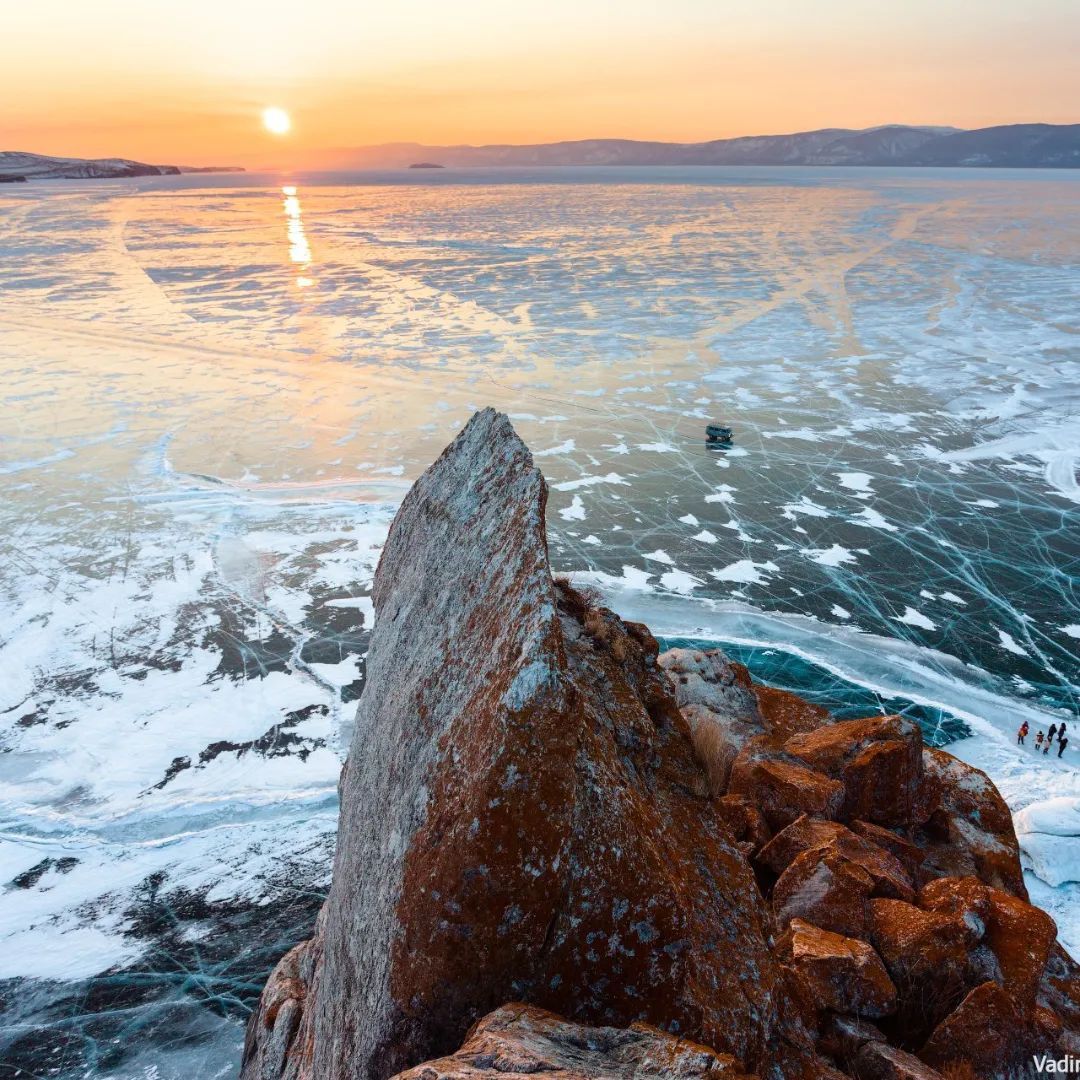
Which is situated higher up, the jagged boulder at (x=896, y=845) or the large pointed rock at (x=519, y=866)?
the large pointed rock at (x=519, y=866)

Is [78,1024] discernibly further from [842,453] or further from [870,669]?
[842,453]

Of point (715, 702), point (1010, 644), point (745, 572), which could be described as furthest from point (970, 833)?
point (745, 572)

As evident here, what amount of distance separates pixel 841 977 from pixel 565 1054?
311 cm

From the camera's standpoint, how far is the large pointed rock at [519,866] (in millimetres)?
4840

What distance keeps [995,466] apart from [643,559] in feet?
42.6

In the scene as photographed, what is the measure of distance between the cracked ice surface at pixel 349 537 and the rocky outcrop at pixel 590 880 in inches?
199

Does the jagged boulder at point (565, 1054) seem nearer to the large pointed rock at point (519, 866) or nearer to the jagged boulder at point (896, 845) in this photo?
the large pointed rock at point (519, 866)

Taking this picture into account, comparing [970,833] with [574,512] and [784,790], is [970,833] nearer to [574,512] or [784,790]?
[784,790]

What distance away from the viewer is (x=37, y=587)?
2014 cm

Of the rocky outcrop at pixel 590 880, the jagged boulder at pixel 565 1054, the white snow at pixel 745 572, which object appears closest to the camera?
the jagged boulder at pixel 565 1054

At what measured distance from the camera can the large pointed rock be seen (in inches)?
191

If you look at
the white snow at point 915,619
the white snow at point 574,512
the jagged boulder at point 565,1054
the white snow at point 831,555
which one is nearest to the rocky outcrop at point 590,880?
the jagged boulder at point 565,1054

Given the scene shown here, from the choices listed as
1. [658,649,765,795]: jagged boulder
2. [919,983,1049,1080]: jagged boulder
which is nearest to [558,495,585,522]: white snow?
[658,649,765,795]: jagged boulder

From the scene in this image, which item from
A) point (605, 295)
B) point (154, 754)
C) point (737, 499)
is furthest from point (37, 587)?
point (605, 295)
